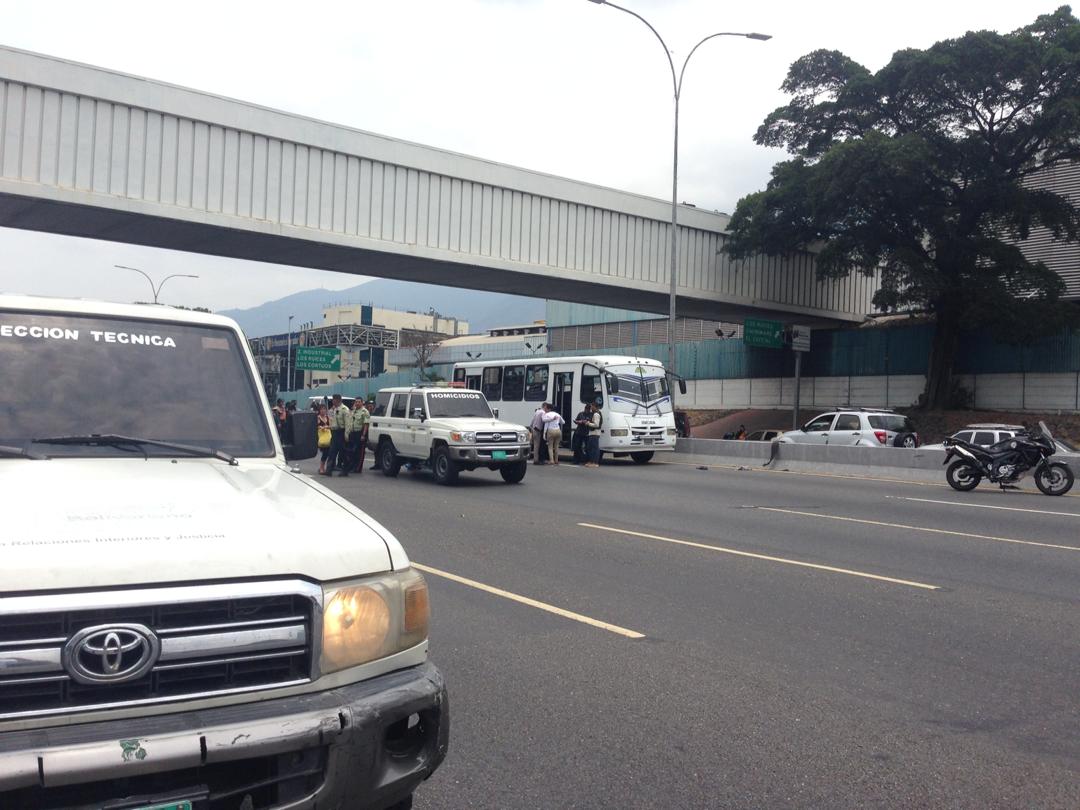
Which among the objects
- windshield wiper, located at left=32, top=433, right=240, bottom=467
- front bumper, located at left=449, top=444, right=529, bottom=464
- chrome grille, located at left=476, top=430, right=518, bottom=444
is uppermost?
windshield wiper, located at left=32, top=433, right=240, bottom=467

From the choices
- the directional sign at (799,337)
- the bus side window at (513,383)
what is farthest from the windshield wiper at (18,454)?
the directional sign at (799,337)

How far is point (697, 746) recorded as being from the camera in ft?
15.9

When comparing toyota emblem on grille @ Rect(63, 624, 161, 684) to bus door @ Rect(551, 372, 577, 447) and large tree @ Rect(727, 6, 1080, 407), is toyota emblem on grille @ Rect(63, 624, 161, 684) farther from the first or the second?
large tree @ Rect(727, 6, 1080, 407)

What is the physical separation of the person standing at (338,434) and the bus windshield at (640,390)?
28.6 feet

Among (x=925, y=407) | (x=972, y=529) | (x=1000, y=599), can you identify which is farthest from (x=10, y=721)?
(x=925, y=407)

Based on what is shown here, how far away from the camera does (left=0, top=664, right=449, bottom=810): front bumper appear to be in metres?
2.63

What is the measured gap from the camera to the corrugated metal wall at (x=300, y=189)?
23469mm

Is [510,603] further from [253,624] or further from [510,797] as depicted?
[253,624]

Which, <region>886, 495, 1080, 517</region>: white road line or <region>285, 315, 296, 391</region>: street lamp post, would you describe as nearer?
<region>886, 495, 1080, 517</region>: white road line

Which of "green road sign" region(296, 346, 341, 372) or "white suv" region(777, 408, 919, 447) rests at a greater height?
"green road sign" region(296, 346, 341, 372)

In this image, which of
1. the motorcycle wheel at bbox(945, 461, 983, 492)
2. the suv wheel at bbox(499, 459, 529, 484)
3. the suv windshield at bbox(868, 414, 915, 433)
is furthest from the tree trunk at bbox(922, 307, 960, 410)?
the suv wheel at bbox(499, 459, 529, 484)

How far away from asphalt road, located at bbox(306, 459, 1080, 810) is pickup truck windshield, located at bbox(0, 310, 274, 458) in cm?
189

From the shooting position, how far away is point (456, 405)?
20844mm

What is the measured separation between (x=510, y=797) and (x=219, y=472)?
180 centimetres
